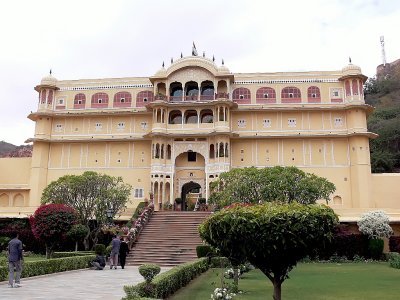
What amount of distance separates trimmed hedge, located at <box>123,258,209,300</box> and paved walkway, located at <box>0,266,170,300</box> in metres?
1.11

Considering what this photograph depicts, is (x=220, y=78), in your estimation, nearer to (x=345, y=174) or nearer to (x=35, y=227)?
(x=345, y=174)

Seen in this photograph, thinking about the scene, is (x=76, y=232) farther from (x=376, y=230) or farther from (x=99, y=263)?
(x=376, y=230)

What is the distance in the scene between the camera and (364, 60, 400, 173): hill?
158 ft

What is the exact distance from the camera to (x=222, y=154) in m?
33.3

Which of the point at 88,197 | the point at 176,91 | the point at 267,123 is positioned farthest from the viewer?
the point at 176,91

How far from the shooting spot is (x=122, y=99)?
1468 inches

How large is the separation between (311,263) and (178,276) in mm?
12837

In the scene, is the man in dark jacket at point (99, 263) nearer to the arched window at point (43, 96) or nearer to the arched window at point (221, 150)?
the arched window at point (221, 150)

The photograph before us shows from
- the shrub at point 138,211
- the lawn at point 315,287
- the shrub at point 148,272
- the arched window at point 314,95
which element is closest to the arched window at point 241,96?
the arched window at point 314,95

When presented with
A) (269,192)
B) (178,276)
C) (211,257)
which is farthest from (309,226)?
(269,192)

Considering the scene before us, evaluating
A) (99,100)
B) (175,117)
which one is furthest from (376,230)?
(99,100)

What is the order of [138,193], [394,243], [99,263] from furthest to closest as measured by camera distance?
[138,193], [394,243], [99,263]

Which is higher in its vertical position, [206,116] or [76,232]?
[206,116]

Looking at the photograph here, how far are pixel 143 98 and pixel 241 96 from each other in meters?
8.36
